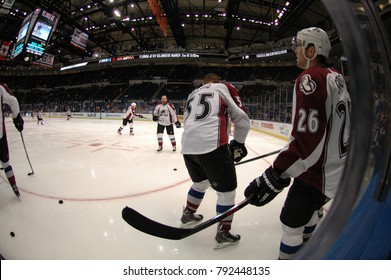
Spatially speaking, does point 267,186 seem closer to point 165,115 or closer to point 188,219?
point 188,219

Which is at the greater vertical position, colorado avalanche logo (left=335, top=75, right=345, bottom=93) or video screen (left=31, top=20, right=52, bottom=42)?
video screen (left=31, top=20, right=52, bottom=42)

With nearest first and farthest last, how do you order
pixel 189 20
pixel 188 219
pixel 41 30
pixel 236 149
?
1. pixel 236 149
2. pixel 188 219
3. pixel 41 30
4. pixel 189 20

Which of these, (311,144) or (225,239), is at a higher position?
(311,144)

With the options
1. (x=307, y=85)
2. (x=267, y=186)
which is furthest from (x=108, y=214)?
(x=307, y=85)

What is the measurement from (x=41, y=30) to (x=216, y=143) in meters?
10.8

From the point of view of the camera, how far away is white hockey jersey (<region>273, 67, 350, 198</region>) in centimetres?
91

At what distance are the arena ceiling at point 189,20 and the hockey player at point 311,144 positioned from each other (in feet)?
32.8

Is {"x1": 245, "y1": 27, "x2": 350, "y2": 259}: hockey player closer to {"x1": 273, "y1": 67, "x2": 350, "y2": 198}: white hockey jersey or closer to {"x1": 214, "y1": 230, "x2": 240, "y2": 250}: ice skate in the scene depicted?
{"x1": 273, "y1": 67, "x2": 350, "y2": 198}: white hockey jersey

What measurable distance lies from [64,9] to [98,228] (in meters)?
15.2

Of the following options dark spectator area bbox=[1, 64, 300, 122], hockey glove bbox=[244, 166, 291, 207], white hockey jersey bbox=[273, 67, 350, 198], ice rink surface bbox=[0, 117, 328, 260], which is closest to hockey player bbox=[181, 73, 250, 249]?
ice rink surface bbox=[0, 117, 328, 260]

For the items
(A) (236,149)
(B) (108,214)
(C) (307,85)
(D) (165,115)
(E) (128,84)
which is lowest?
(B) (108,214)

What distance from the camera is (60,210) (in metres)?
1.99

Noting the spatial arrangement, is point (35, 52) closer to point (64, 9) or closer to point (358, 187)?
point (64, 9)

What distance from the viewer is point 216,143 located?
59.8 inches
